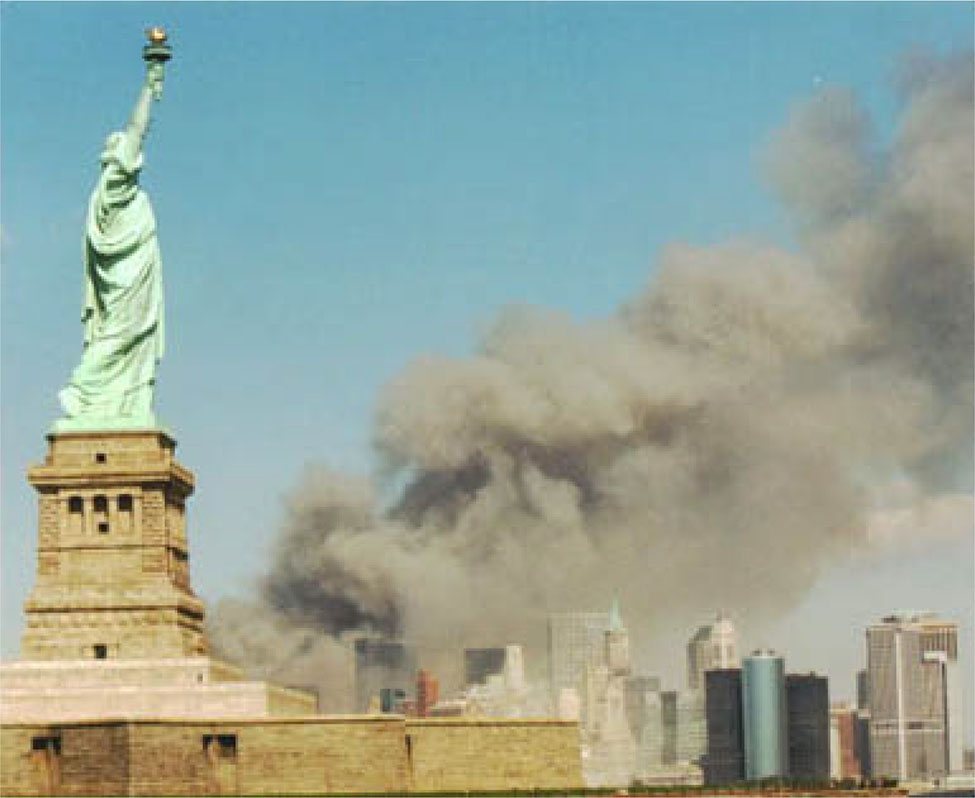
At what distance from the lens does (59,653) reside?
73.9 meters

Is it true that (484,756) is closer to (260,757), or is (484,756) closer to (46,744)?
(260,757)

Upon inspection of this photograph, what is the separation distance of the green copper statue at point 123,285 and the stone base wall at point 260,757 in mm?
11141

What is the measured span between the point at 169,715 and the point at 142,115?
17957mm

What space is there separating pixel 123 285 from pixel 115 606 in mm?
9614

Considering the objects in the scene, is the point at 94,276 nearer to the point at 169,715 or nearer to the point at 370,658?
the point at 169,715

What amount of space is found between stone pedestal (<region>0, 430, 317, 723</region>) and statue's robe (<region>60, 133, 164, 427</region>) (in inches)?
61.7

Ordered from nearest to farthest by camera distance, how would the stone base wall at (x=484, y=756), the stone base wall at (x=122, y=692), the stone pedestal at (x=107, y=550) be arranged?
the stone base wall at (x=122, y=692) < the stone base wall at (x=484, y=756) < the stone pedestal at (x=107, y=550)

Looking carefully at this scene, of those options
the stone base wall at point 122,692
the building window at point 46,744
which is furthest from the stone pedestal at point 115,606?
the building window at point 46,744

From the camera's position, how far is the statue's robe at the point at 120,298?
253 ft

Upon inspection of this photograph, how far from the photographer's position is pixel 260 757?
230 feet

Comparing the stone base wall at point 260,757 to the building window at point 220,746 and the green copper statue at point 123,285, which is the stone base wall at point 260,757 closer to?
the building window at point 220,746

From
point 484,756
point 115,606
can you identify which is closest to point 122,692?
point 115,606

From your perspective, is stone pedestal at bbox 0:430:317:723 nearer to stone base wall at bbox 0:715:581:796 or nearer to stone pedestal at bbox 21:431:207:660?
stone pedestal at bbox 21:431:207:660

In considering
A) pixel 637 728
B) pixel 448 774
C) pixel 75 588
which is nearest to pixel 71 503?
pixel 75 588
